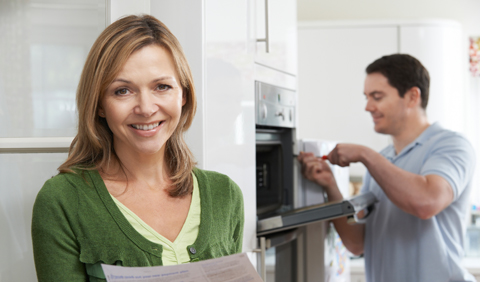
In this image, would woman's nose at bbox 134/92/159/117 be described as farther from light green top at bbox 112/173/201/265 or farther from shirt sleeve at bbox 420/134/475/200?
shirt sleeve at bbox 420/134/475/200

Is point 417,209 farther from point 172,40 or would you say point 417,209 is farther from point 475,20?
point 475,20

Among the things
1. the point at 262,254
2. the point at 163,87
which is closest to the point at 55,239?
the point at 163,87

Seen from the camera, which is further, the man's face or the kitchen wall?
the kitchen wall

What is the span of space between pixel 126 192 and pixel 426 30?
2.47m

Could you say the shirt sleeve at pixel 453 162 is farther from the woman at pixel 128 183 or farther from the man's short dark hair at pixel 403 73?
the woman at pixel 128 183

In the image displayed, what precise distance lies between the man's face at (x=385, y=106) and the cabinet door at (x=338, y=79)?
101cm

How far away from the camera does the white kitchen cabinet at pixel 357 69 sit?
9.46 ft

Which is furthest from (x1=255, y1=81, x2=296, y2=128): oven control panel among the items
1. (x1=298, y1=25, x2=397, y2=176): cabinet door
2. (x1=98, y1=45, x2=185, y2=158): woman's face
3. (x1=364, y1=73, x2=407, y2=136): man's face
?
(x1=298, y1=25, x2=397, y2=176): cabinet door

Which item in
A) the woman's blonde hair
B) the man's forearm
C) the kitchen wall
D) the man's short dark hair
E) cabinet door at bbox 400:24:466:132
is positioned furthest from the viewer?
the kitchen wall

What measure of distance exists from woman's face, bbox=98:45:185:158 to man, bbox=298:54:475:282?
3.15 ft

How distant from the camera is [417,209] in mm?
1652

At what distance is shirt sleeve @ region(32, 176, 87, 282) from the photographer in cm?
80

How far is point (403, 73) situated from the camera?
1.90m

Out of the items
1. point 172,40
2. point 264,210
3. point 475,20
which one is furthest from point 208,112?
point 475,20
